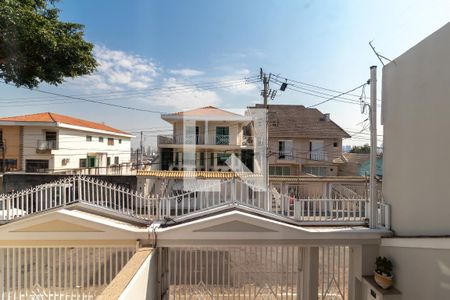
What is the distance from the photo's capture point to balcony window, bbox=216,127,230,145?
17000 mm

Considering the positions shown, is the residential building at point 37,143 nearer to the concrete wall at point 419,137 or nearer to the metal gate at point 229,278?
the metal gate at point 229,278

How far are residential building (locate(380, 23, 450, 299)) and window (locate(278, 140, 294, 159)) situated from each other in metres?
15.0

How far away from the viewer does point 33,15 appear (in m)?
5.87

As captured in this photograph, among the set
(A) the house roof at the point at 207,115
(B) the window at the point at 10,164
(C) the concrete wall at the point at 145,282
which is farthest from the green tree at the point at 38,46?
(B) the window at the point at 10,164

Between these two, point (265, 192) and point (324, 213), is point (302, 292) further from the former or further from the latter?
point (265, 192)

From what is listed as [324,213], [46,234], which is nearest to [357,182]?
[324,213]

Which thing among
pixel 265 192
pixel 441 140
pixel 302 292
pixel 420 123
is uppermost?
pixel 420 123

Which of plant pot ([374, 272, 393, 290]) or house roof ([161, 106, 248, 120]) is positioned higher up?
house roof ([161, 106, 248, 120])

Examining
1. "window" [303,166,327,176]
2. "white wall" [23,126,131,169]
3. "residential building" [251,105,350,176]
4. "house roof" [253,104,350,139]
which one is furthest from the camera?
"house roof" [253,104,350,139]

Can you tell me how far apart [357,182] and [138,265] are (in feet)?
45.6

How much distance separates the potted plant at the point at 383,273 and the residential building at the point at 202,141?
12755 millimetres

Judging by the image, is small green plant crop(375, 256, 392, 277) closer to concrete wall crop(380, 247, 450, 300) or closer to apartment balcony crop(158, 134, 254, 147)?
concrete wall crop(380, 247, 450, 300)

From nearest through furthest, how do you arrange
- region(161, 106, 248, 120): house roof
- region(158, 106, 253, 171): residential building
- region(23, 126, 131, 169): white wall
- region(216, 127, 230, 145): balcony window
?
region(161, 106, 248, 120): house roof → region(158, 106, 253, 171): residential building → region(216, 127, 230, 145): balcony window → region(23, 126, 131, 169): white wall

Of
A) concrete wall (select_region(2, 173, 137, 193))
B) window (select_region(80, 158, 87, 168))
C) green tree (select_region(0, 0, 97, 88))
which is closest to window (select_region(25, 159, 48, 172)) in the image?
window (select_region(80, 158, 87, 168))
